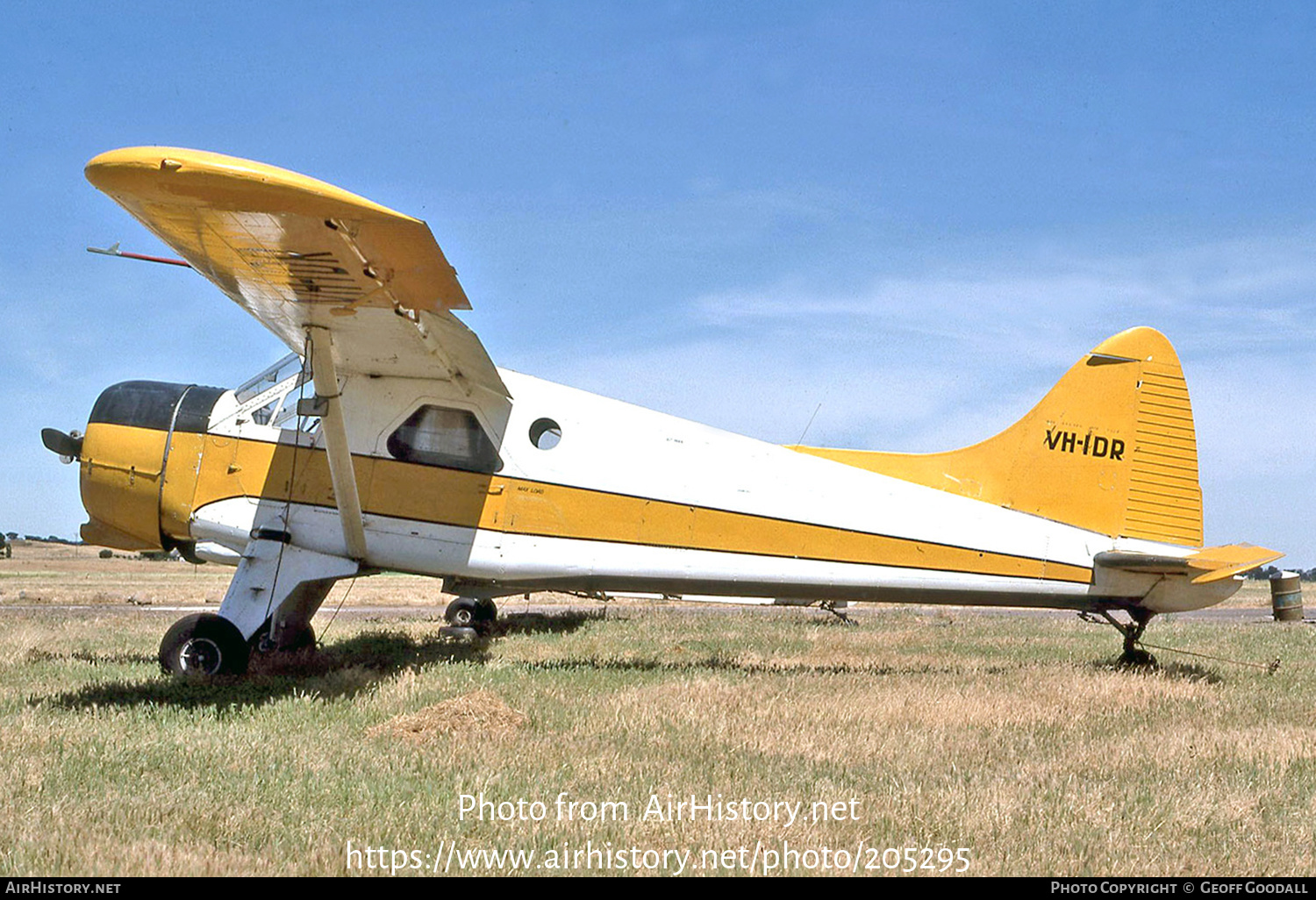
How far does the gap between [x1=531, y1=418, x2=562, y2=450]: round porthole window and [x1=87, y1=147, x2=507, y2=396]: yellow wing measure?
478mm

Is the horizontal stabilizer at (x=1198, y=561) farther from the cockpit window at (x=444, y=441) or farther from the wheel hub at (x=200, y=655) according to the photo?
the wheel hub at (x=200, y=655)

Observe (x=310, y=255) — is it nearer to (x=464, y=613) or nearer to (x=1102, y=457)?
(x=1102, y=457)

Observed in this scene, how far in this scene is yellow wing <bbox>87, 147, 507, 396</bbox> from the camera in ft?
19.0

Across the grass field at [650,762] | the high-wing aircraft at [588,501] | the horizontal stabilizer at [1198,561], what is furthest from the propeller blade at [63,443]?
the horizontal stabilizer at [1198,561]

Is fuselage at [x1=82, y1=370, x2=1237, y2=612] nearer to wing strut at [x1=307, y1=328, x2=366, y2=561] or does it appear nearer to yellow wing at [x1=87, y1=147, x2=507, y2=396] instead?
wing strut at [x1=307, y1=328, x2=366, y2=561]

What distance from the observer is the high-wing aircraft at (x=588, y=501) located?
878cm

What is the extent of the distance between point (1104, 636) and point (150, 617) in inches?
566

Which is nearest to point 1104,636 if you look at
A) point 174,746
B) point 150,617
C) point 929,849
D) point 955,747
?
point 955,747

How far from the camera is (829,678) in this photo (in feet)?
28.6

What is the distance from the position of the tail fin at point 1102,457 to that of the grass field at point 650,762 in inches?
58.1

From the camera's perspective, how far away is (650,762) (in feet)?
18.2

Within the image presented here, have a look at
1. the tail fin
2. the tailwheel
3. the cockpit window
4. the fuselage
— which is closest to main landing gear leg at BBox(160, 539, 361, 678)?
the fuselage

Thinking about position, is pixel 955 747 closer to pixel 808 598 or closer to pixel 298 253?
pixel 808 598

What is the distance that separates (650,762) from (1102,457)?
18.6 feet
